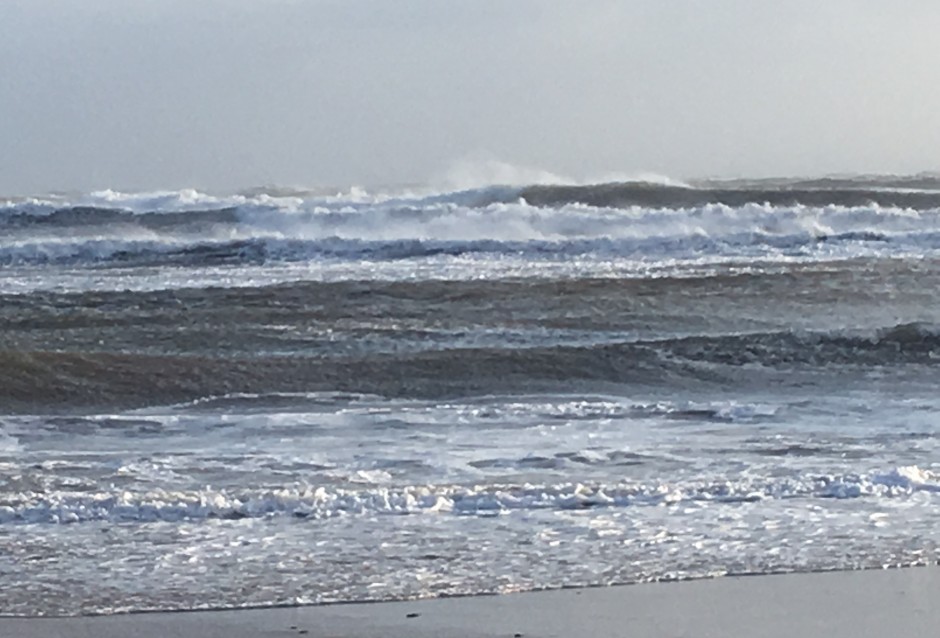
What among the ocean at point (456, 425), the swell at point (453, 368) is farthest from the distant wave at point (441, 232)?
the swell at point (453, 368)

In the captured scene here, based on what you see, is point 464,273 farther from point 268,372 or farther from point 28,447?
point 28,447

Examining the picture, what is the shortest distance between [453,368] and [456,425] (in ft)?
9.29

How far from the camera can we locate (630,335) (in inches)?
564

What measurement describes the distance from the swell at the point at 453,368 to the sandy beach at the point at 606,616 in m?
5.63

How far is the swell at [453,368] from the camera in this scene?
36.8ft

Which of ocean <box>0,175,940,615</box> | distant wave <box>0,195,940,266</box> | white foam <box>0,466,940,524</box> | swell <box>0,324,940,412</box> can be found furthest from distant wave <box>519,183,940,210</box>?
white foam <box>0,466,940,524</box>

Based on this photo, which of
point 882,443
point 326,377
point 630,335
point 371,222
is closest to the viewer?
point 882,443

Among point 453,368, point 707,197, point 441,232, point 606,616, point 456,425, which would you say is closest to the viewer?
point 606,616

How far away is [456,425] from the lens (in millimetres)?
9305

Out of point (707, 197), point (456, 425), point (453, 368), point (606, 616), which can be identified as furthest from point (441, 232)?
point (606, 616)

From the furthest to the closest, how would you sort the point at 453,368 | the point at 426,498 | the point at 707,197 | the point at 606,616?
the point at 707,197 → the point at 453,368 → the point at 426,498 → the point at 606,616

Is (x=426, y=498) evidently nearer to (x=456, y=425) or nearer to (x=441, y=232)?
(x=456, y=425)

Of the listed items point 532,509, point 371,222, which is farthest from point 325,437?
point 371,222

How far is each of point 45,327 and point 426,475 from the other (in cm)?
896
